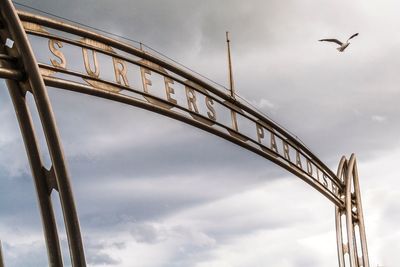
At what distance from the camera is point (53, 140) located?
773 centimetres

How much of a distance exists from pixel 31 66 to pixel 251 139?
6113mm

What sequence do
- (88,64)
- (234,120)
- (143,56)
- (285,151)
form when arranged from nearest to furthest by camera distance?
(88,64), (143,56), (234,120), (285,151)

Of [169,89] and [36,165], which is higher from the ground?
[169,89]

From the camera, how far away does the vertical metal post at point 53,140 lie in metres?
7.66

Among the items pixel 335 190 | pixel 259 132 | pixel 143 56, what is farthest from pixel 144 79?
pixel 335 190

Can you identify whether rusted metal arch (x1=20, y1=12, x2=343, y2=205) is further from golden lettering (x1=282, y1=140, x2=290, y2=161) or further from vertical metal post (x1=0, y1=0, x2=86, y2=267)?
vertical metal post (x1=0, y1=0, x2=86, y2=267)

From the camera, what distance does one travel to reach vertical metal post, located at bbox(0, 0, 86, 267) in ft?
25.1

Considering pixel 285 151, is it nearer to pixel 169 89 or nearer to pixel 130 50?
pixel 169 89

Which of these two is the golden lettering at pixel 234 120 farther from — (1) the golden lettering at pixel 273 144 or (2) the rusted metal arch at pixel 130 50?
(1) the golden lettering at pixel 273 144

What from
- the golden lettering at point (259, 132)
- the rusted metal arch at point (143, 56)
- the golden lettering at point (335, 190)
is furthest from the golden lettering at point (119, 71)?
the golden lettering at point (335, 190)

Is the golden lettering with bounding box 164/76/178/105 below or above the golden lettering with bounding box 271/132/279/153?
above

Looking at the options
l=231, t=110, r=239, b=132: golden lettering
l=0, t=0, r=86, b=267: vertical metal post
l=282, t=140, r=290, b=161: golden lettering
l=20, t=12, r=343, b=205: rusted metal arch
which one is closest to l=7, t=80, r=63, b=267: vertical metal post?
l=0, t=0, r=86, b=267: vertical metal post

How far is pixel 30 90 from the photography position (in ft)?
26.2

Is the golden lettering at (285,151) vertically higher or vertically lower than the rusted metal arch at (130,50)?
lower
